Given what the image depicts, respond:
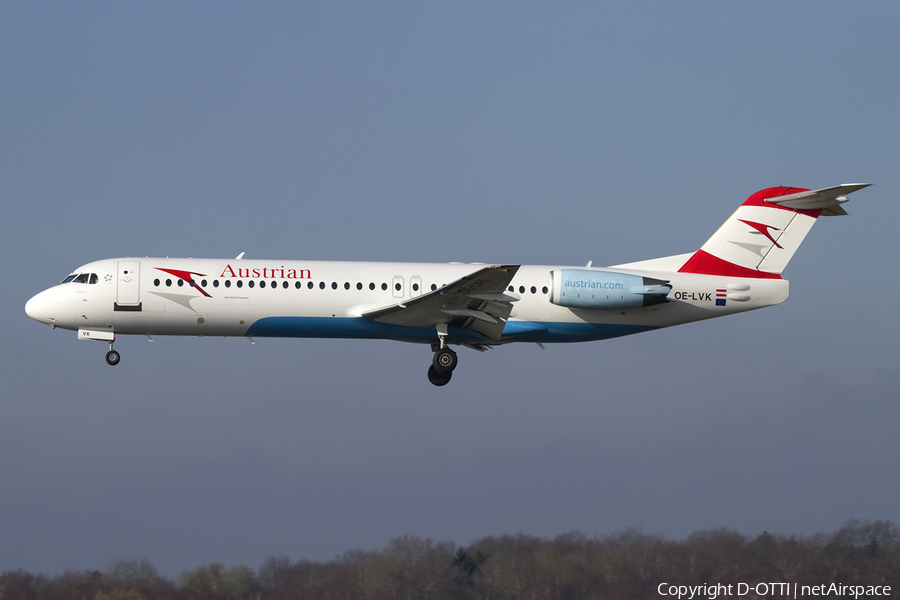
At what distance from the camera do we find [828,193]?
3562 centimetres

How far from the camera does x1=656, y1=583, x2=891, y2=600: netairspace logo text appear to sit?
30953mm

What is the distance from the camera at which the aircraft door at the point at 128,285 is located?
34.8 metres

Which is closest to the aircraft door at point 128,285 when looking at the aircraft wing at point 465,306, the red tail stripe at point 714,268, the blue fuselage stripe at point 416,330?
the blue fuselage stripe at point 416,330

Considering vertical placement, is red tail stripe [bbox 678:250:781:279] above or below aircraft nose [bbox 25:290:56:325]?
above

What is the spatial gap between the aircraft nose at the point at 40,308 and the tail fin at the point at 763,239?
60.9ft

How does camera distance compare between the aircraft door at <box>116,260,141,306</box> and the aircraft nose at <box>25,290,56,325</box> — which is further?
the aircraft nose at <box>25,290,56,325</box>

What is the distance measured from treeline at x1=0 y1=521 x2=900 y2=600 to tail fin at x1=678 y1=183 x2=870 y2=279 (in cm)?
801

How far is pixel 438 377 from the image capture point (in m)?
36.4

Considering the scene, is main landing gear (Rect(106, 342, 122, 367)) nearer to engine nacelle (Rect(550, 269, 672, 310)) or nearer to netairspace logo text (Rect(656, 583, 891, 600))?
engine nacelle (Rect(550, 269, 672, 310))

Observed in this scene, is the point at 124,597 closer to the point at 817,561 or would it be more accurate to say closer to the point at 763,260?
the point at 817,561

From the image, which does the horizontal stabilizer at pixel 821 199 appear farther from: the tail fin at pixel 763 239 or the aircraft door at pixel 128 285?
the aircraft door at pixel 128 285

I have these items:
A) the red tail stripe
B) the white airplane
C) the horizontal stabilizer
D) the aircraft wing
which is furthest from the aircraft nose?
the horizontal stabilizer

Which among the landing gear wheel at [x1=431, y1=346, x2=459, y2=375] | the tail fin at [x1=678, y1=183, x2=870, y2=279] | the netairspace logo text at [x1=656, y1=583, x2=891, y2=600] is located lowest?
the netairspace logo text at [x1=656, y1=583, x2=891, y2=600]

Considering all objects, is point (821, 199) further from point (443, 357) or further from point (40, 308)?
point (40, 308)
